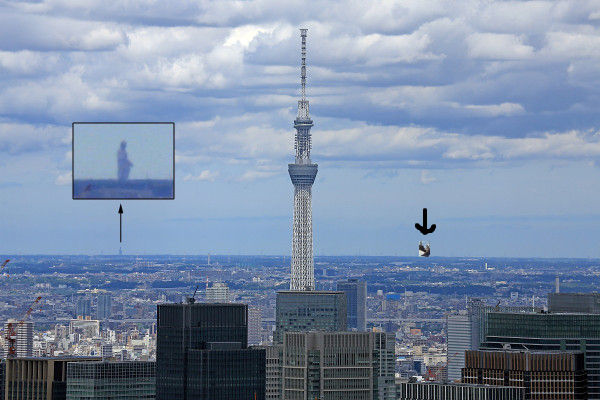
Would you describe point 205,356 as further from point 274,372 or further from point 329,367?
point 329,367

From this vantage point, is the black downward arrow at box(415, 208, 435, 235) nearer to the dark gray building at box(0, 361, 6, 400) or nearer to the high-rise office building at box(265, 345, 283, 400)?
the high-rise office building at box(265, 345, 283, 400)

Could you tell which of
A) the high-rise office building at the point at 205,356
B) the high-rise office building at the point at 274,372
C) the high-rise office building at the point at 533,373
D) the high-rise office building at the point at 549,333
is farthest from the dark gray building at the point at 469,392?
the high-rise office building at the point at 274,372

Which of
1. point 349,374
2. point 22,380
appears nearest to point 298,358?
point 349,374

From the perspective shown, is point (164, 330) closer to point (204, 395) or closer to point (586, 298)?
point (204, 395)

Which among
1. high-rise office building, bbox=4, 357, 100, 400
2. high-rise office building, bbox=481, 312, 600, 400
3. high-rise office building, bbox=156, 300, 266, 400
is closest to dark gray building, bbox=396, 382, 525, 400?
high-rise office building, bbox=481, 312, 600, 400

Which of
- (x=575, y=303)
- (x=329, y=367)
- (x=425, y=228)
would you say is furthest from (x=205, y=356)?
(x=425, y=228)

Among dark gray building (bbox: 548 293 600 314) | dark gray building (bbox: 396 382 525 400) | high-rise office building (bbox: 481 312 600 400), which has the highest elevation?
dark gray building (bbox: 548 293 600 314)

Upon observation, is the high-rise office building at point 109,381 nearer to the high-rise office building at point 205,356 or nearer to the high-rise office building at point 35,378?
the high-rise office building at point 205,356
